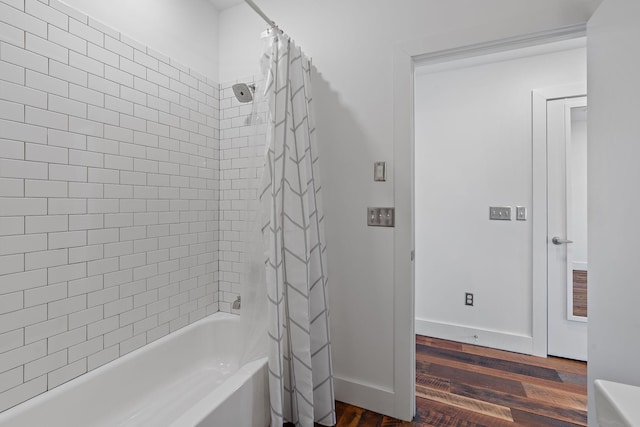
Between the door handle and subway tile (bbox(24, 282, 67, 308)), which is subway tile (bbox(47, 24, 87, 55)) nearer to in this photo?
subway tile (bbox(24, 282, 67, 308))

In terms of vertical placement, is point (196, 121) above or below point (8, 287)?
above

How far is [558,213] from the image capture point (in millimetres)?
2346

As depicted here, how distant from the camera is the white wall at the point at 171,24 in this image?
1474 millimetres

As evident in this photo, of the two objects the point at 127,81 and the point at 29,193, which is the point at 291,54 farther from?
the point at 29,193

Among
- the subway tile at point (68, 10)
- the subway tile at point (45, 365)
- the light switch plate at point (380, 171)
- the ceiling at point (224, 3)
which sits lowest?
the subway tile at point (45, 365)

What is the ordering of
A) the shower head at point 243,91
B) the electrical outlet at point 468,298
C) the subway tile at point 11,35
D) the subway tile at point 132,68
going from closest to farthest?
the subway tile at point 11,35
the subway tile at point 132,68
the shower head at point 243,91
the electrical outlet at point 468,298

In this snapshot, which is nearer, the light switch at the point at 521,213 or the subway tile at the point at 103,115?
the subway tile at the point at 103,115

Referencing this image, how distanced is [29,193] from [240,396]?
3.84ft

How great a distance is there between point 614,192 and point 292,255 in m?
1.29

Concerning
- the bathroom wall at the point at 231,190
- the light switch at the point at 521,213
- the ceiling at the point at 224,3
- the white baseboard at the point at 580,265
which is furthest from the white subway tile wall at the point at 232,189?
the white baseboard at the point at 580,265

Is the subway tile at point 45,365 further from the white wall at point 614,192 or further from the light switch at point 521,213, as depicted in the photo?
the light switch at point 521,213

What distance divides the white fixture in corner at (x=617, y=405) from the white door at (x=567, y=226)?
2019 mm

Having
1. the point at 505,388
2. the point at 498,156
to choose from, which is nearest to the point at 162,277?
the point at 505,388

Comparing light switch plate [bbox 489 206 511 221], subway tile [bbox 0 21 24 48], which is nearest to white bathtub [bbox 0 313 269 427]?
subway tile [bbox 0 21 24 48]
